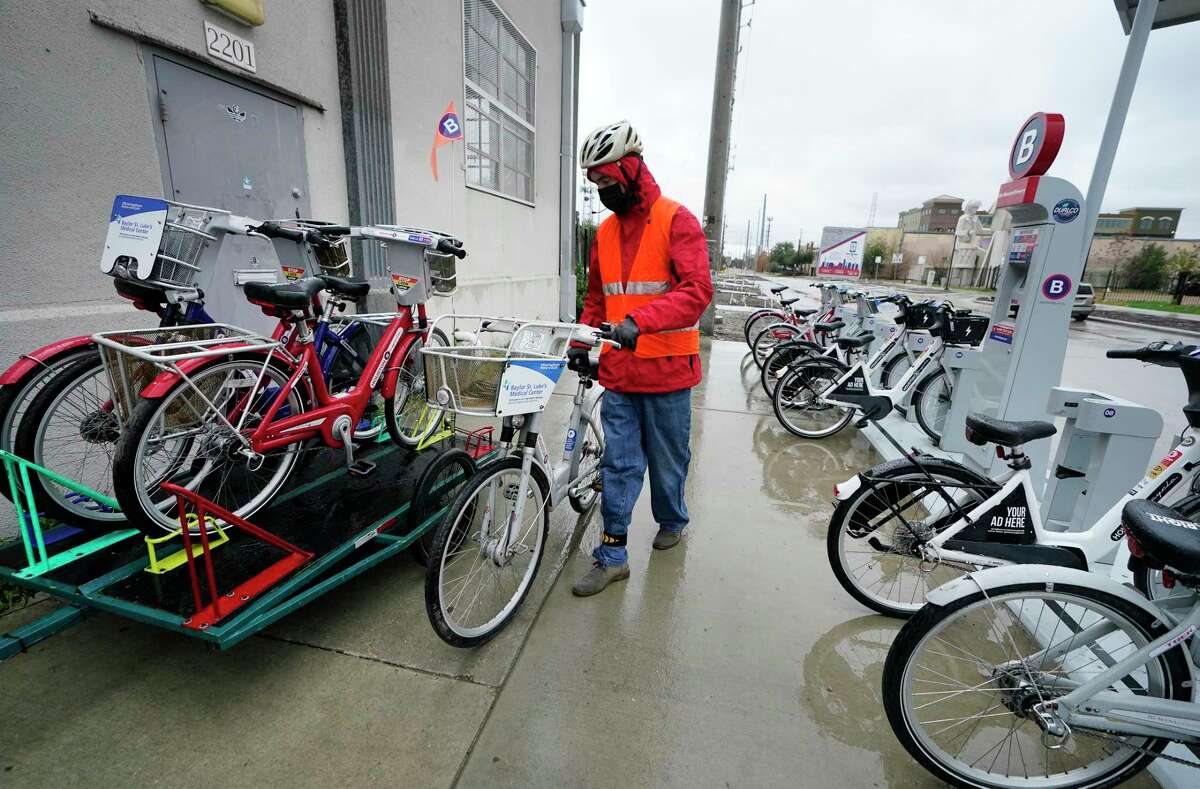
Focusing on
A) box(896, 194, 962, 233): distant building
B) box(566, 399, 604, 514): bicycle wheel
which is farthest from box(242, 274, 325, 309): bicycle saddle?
box(896, 194, 962, 233): distant building

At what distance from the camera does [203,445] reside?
7.41 ft

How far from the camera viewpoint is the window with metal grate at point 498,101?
20.6 ft

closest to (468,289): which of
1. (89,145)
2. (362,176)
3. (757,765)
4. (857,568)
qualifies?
(362,176)

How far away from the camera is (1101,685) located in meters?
1.48

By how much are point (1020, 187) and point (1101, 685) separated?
270cm

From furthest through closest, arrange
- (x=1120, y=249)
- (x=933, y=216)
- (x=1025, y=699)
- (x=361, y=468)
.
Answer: (x=933, y=216) < (x=1120, y=249) < (x=361, y=468) < (x=1025, y=699)

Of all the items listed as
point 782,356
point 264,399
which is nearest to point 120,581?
point 264,399

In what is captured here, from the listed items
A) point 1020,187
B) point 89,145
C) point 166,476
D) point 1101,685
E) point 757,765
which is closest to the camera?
point 1101,685

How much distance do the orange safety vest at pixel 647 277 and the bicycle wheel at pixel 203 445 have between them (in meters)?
1.60

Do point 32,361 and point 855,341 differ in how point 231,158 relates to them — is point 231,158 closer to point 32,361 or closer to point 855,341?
point 32,361

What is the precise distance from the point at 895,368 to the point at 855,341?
0.90 m

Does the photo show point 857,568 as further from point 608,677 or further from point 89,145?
point 89,145

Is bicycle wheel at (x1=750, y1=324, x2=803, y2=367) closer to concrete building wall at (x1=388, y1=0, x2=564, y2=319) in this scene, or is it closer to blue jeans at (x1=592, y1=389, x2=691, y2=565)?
concrete building wall at (x1=388, y1=0, x2=564, y2=319)

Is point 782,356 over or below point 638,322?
below
